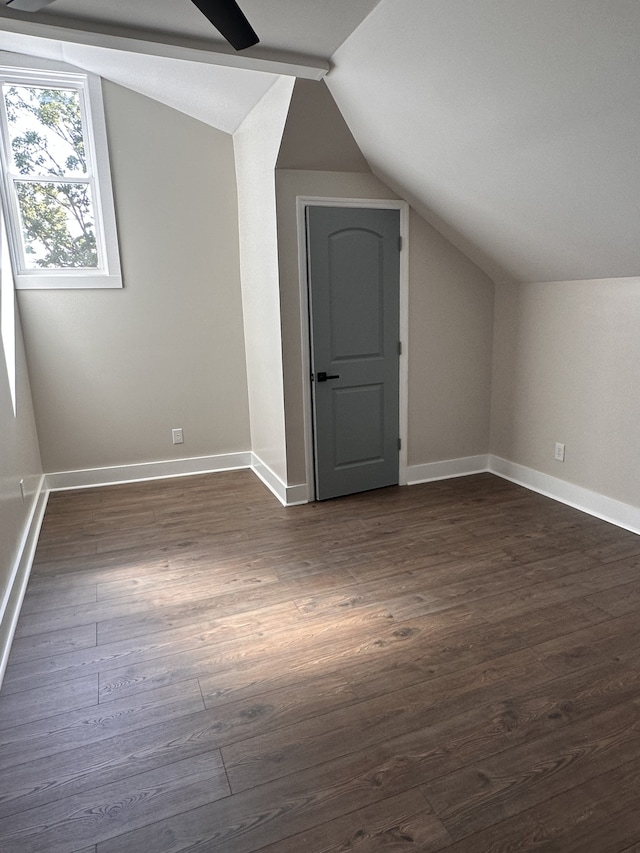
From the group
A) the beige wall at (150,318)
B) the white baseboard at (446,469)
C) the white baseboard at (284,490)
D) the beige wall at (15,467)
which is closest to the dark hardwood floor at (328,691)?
the beige wall at (15,467)

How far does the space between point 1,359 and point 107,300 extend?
118 cm

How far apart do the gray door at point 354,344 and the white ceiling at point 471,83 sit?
453 mm

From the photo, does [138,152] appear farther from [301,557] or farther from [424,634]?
[424,634]

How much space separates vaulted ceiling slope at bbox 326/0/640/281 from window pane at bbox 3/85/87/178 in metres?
2.14

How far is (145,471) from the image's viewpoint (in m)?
4.36

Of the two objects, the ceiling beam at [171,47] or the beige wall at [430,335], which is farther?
the beige wall at [430,335]

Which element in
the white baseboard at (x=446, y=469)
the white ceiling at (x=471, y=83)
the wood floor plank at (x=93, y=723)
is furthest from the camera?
the white baseboard at (x=446, y=469)

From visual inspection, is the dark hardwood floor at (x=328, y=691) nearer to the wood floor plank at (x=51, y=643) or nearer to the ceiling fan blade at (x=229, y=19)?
the wood floor plank at (x=51, y=643)

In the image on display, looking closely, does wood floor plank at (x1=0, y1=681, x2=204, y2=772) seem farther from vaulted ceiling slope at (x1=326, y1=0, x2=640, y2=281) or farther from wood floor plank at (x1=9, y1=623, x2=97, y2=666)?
vaulted ceiling slope at (x1=326, y1=0, x2=640, y2=281)

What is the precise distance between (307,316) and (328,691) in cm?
235

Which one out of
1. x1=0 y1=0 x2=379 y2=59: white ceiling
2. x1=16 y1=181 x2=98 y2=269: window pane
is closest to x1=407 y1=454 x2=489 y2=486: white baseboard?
x1=0 y1=0 x2=379 y2=59: white ceiling

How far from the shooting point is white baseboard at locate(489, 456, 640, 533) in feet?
10.7

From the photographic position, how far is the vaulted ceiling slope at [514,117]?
1846 millimetres

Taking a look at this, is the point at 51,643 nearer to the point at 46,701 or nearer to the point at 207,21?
the point at 46,701
